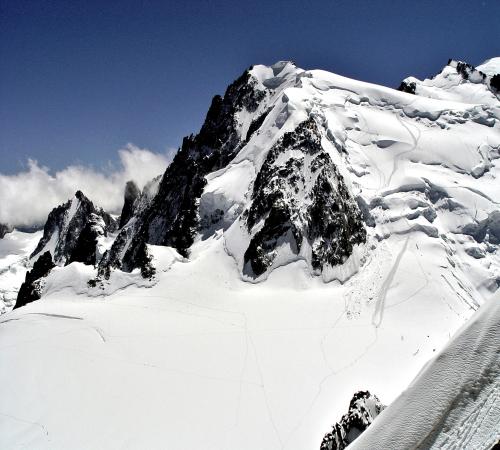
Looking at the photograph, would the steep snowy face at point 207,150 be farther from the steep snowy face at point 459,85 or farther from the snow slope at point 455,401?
the snow slope at point 455,401

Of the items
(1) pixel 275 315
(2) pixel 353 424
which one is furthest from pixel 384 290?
(2) pixel 353 424

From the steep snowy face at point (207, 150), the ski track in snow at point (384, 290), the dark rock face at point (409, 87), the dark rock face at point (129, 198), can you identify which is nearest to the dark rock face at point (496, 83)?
the dark rock face at point (409, 87)

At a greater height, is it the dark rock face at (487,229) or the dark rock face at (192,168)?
the dark rock face at (192,168)

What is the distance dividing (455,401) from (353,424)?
49.4 feet

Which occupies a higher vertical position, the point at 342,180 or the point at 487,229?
the point at 342,180

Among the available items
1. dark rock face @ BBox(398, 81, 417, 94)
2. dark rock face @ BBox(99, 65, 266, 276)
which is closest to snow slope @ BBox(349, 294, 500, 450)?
dark rock face @ BBox(99, 65, 266, 276)

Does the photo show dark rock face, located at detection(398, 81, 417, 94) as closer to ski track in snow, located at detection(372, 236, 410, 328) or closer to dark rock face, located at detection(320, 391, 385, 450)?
ski track in snow, located at detection(372, 236, 410, 328)

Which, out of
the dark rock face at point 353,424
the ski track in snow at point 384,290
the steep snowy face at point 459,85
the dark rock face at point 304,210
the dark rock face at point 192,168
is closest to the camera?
the dark rock face at point 353,424

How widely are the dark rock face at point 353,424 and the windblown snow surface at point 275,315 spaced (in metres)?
1.74

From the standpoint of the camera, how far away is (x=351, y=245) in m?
41.0

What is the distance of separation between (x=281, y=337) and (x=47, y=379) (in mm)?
16142

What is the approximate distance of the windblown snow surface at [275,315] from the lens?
2242cm

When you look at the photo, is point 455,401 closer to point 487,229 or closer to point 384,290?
point 384,290

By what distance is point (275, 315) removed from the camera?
109 ft
